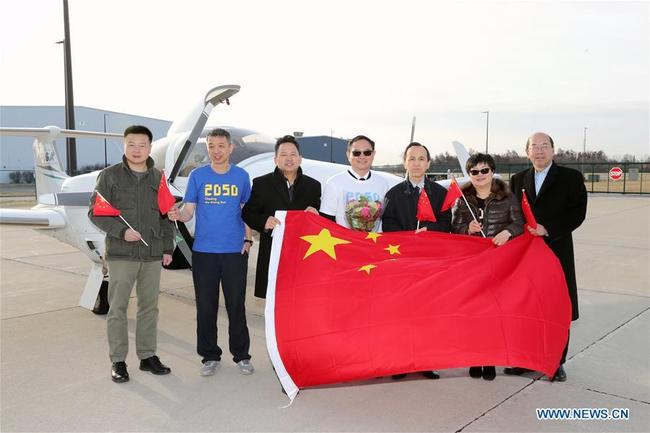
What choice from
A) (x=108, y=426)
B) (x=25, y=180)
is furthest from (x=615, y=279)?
(x=25, y=180)

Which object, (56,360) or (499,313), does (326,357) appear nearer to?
(499,313)

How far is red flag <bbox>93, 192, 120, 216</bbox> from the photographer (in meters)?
3.94

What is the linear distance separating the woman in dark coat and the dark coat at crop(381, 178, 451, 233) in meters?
0.17

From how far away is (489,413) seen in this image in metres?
3.46

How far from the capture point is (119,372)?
13.4 feet

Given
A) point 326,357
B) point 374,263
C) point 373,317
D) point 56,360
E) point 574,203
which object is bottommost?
point 56,360

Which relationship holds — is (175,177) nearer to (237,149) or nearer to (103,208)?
(237,149)

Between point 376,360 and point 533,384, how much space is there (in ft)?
4.94

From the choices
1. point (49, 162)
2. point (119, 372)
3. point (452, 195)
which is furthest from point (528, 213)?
point (49, 162)

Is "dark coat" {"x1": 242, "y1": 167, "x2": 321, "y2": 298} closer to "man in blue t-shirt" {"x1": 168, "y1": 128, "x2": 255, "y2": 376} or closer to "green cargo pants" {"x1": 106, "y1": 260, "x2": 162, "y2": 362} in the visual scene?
"man in blue t-shirt" {"x1": 168, "y1": 128, "x2": 255, "y2": 376}

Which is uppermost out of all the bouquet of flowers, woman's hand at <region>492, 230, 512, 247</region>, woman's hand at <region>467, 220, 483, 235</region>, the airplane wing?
the bouquet of flowers

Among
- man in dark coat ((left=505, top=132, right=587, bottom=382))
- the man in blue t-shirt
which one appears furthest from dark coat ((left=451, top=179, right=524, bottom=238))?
the man in blue t-shirt

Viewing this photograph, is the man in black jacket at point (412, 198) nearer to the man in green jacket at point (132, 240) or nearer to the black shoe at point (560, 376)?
the black shoe at point (560, 376)

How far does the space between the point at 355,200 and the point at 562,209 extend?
1.62 meters
